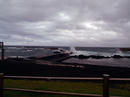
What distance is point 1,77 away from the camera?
4.30m

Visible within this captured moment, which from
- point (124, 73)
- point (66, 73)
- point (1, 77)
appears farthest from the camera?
point (124, 73)

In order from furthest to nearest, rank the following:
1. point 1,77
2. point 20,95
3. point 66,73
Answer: point 66,73, point 20,95, point 1,77

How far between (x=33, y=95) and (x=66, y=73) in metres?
9.15

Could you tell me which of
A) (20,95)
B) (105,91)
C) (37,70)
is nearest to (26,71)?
(37,70)

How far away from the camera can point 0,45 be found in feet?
54.3

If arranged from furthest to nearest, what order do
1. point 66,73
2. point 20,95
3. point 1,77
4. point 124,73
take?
point 124,73
point 66,73
point 20,95
point 1,77

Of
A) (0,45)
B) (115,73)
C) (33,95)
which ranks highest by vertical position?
(0,45)

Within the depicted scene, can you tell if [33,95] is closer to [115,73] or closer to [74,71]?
[74,71]

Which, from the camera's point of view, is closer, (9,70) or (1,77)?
(1,77)

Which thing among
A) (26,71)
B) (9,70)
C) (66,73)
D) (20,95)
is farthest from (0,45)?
(20,95)

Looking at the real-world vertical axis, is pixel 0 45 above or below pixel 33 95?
above

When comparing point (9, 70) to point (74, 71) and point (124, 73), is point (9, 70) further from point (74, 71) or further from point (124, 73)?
point (124, 73)

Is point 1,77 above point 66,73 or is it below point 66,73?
above

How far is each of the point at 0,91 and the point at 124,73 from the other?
14.5 meters
